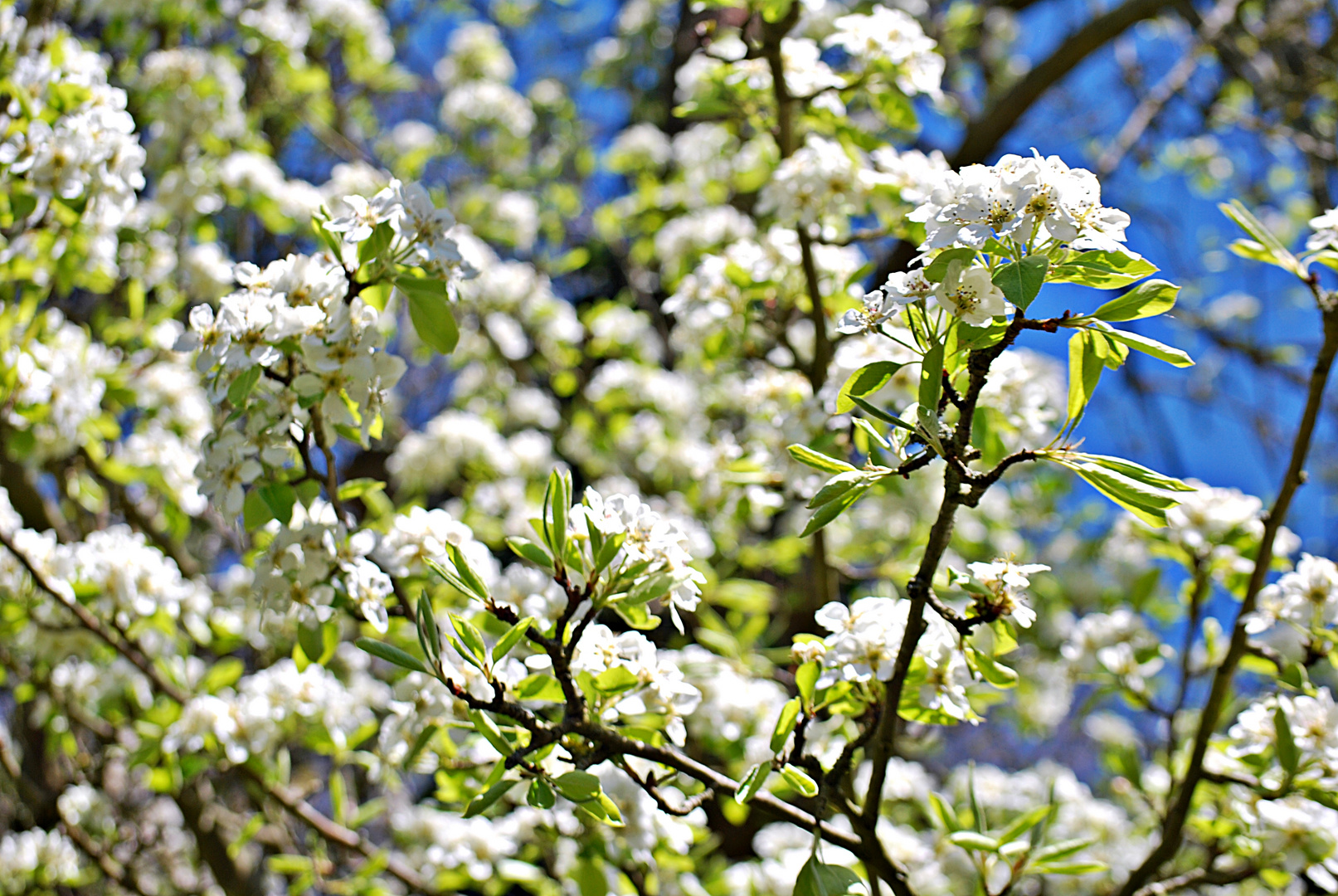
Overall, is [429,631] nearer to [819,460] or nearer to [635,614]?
[635,614]

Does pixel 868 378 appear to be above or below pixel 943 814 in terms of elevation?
above

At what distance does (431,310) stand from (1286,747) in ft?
4.60

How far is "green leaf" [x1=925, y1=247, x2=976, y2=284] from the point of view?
0.96m

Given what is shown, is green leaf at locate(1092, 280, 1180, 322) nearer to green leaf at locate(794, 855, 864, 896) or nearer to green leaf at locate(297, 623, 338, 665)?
green leaf at locate(794, 855, 864, 896)

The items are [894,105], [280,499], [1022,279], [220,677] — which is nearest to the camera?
[1022,279]

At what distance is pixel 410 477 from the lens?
3646mm

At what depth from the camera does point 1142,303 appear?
102 cm

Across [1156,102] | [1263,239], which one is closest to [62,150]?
[1263,239]

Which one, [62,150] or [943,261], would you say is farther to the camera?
[62,150]

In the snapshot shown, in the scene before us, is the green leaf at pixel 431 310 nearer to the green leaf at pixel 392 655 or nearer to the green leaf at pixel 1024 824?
the green leaf at pixel 392 655

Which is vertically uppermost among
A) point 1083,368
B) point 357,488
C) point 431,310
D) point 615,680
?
point 1083,368

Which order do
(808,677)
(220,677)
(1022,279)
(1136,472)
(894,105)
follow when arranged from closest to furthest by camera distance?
(1022,279) → (1136,472) → (808,677) → (894,105) → (220,677)

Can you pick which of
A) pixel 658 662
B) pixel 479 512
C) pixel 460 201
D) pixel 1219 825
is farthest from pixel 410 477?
pixel 1219 825

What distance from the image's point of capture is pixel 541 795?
108 cm
